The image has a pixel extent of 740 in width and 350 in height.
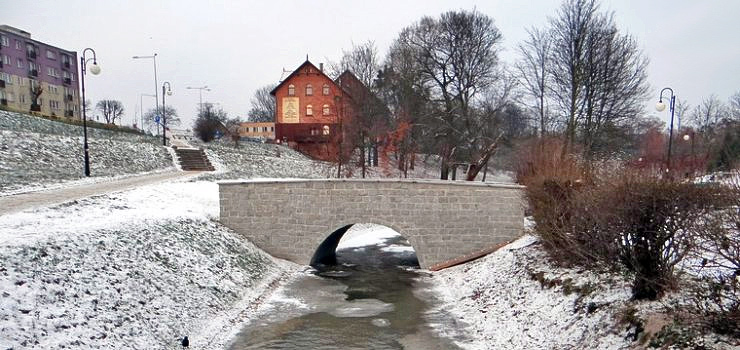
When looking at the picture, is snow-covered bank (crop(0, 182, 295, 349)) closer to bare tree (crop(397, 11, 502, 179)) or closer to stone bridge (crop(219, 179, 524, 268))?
stone bridge (crop(219, 179, 524, 268))

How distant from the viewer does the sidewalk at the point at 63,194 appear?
44.1ft

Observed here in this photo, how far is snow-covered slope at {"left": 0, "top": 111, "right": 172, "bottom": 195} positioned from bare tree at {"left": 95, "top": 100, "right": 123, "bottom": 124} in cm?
5147

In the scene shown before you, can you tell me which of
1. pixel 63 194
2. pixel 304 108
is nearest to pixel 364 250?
pixel 63 194

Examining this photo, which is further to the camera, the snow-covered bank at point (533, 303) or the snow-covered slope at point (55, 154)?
the snow-covered slope at point (55, 154)

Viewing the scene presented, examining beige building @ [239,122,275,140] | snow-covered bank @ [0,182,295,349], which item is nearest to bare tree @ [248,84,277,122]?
beige building @ [239,122,275,140]

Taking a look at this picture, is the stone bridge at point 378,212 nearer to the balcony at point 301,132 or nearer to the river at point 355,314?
the river at point 355,314

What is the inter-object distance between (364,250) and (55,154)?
54.9ft

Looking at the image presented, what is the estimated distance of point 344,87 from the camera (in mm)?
34469

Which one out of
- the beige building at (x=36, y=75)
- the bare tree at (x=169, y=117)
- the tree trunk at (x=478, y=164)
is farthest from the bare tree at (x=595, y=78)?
the bare tree at (x=169, y=117)

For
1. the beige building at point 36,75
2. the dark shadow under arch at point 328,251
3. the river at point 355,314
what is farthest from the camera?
the beige building at point 36,75

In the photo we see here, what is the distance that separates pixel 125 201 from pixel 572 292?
15.1 meters

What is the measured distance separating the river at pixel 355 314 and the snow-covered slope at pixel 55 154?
38.1 feet

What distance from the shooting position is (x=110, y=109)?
7700cm

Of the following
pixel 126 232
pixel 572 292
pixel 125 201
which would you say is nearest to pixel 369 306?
pixel 572 292
